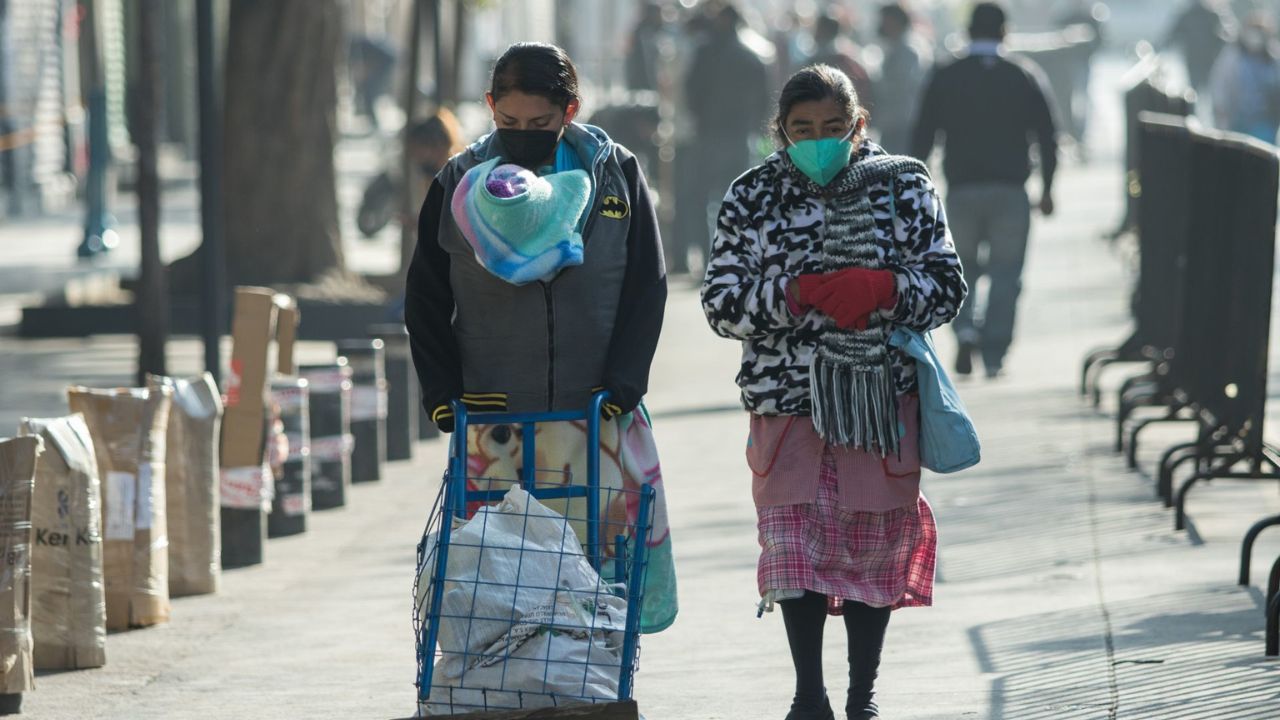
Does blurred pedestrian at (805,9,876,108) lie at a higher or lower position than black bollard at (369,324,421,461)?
higher

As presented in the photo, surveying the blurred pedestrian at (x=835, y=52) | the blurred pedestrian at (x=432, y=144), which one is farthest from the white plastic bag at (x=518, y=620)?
the blurred pedestrian at (x=835, y=52)

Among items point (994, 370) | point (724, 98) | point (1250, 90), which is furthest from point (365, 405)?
point (1250, 90)

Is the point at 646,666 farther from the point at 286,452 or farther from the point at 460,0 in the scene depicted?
the point at 460,0

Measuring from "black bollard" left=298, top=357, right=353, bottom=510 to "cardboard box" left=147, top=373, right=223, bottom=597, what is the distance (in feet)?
5.39

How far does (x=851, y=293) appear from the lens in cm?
553

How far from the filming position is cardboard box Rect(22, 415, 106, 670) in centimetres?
689

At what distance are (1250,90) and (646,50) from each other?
21.3 feet

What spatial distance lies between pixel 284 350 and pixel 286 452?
0.65m

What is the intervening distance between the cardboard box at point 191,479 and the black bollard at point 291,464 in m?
1.11

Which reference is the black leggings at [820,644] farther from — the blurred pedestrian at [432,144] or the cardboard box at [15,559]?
the blurred pedestrian at [432,144]

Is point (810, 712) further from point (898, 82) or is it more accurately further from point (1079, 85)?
point (1079, 85)

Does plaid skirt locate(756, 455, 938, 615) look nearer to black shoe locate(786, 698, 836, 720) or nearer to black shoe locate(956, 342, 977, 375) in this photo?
black shoe locate(786, 698, 836, 720)

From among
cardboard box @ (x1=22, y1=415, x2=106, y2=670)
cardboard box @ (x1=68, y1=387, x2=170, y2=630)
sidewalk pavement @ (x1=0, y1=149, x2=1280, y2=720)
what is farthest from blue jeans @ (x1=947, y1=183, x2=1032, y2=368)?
cardboard box @ (x1=22, y1=415, x2=106, y2=670)

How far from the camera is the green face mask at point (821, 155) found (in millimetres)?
5578
